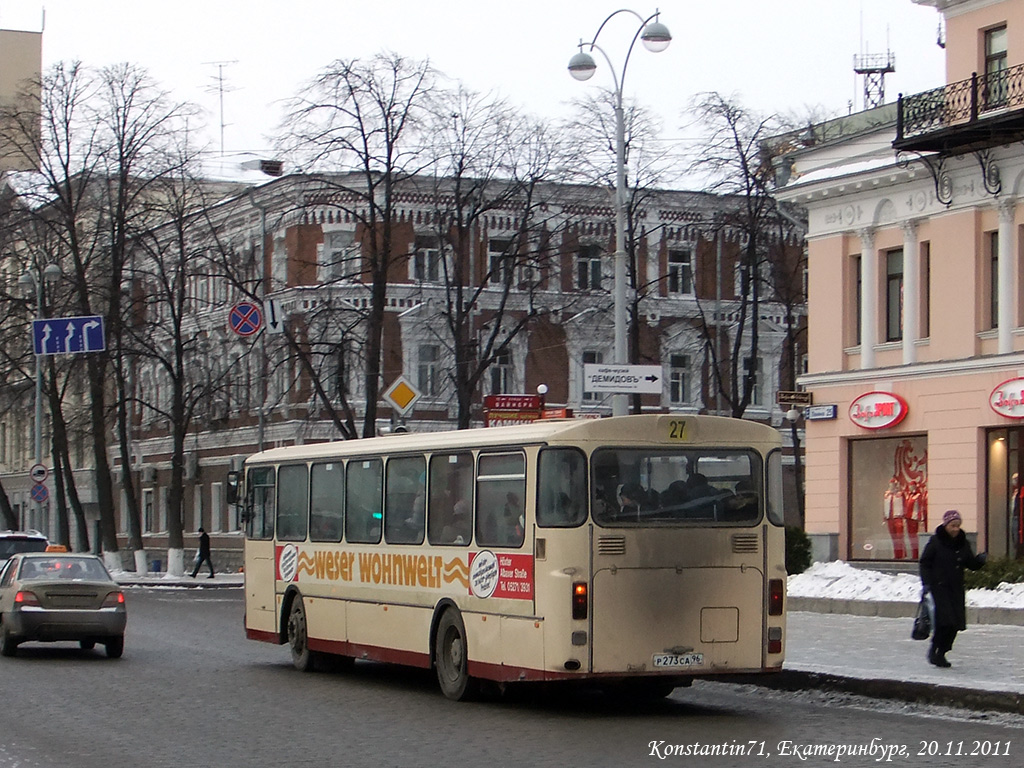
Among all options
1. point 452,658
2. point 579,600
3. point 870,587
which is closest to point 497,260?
point 870,587

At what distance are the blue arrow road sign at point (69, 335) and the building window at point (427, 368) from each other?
14.9 m

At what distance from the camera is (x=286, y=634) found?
2183 centimetres

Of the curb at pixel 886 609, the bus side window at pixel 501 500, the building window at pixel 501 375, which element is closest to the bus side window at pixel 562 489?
the bus side window at pixel 501 500

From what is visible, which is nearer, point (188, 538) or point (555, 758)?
point (555, 758)

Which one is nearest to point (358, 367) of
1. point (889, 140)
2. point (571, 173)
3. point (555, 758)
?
point (571, 173)

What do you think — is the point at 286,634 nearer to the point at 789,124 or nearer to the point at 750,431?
the point at 750,431

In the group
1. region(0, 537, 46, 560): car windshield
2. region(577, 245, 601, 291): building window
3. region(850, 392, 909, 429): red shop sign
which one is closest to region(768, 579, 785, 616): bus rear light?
region(850, 392, 909, 429): red shop sign

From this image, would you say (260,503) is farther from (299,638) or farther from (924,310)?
(924,310)

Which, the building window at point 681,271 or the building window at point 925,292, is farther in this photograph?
the building window at point 681,271

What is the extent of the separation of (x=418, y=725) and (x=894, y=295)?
24180 millimetres

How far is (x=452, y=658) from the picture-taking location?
Result: 686 inches

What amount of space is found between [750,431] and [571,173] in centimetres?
3084

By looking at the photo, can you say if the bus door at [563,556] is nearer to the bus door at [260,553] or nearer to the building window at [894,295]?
the bus door at [260,553]

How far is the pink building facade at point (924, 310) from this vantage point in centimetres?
3372
